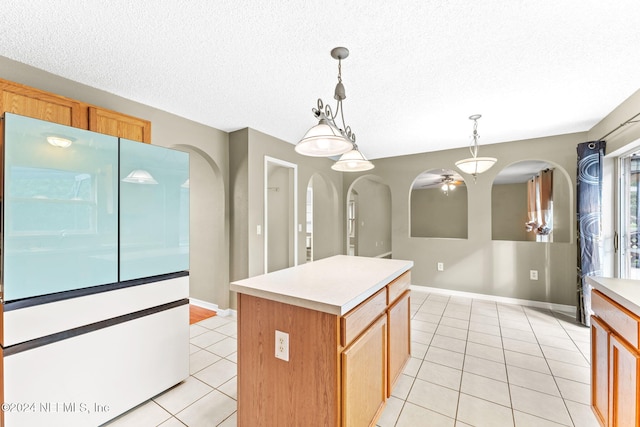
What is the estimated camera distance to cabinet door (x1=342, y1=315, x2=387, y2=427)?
4.25ft

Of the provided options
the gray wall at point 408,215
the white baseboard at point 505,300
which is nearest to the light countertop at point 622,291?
the gray wall at point 408,215

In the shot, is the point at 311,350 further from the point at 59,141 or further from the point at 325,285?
the point at 59,141

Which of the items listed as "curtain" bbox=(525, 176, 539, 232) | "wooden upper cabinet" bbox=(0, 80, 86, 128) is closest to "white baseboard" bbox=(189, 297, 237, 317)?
"wooden upper cabinet" bbox=(0, 80, 86, 128)

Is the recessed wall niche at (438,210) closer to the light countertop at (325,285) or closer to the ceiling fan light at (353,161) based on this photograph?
the ceiling fan light at (353,161)

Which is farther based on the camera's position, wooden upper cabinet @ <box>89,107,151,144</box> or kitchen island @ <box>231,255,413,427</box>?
wooden upper cabinet @ <box>89,107,151,144</box>

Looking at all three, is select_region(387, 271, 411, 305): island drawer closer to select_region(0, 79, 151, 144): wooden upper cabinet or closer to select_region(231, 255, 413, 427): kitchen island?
select_region(231, 255, 413, 427): kitchen island

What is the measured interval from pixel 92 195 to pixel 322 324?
5.18 ft

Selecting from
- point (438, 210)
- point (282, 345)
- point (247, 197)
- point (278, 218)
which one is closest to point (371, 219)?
point (438, 210)

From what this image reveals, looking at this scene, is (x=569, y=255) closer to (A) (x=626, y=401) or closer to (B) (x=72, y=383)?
(A) (x=626, y=401)

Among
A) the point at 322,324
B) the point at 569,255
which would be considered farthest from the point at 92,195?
the point at 569,255

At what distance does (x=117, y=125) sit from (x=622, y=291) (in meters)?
3.56

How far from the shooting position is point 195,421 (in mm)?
1762

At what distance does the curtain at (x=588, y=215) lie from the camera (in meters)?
3.15

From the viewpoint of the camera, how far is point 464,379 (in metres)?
2.19
